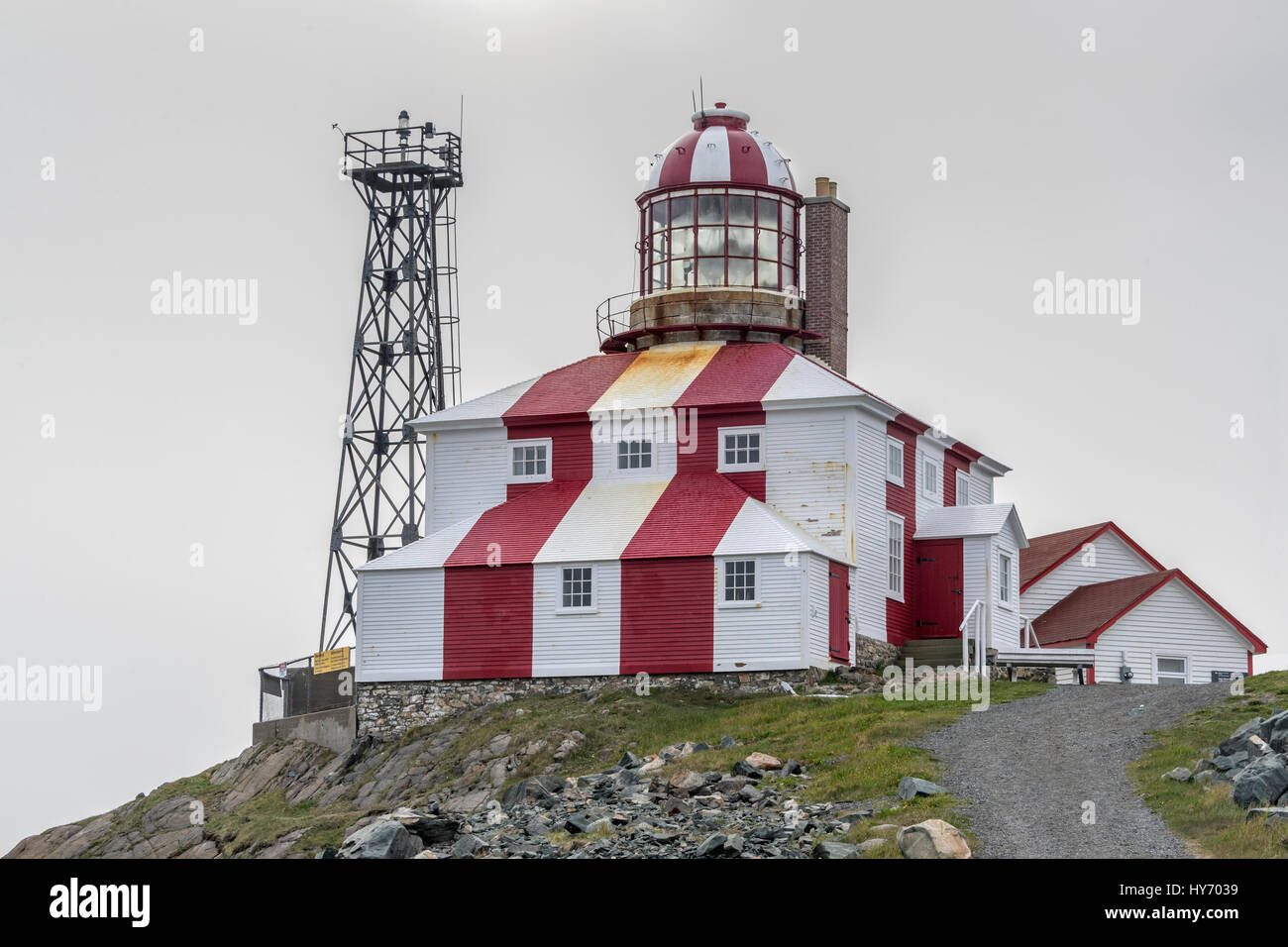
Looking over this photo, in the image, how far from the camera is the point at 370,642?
5022 centimetres

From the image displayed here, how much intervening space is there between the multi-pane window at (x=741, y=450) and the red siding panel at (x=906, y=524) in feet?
9.87

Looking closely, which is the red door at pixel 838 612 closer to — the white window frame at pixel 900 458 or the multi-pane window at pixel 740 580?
the multi-pane window at pixel 740 580

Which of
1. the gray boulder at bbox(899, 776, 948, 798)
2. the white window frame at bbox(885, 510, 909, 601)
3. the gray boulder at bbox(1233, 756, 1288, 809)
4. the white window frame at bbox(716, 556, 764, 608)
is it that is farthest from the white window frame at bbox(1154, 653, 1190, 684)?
the gray boulder at bbox(1233, 756, 1288, 809)

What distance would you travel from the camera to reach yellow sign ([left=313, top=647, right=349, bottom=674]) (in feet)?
176

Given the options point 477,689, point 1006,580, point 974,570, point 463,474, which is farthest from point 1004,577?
point 463,474

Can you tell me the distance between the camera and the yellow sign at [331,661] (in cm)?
5362

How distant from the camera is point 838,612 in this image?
47.8 meters

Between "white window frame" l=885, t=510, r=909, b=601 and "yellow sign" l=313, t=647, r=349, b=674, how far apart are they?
12530 mm

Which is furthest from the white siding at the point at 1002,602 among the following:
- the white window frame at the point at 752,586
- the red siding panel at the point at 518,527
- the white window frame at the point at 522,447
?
the white window frame at the point at 522,447

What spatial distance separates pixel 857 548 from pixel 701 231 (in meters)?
10.2

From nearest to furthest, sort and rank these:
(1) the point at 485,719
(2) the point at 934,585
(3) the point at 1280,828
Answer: (3) the point at 1280,828, (1) the point at 485,719, (2) the point at 934,585

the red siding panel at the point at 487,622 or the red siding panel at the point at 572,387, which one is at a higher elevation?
the red siding panel at the point at 572,387
